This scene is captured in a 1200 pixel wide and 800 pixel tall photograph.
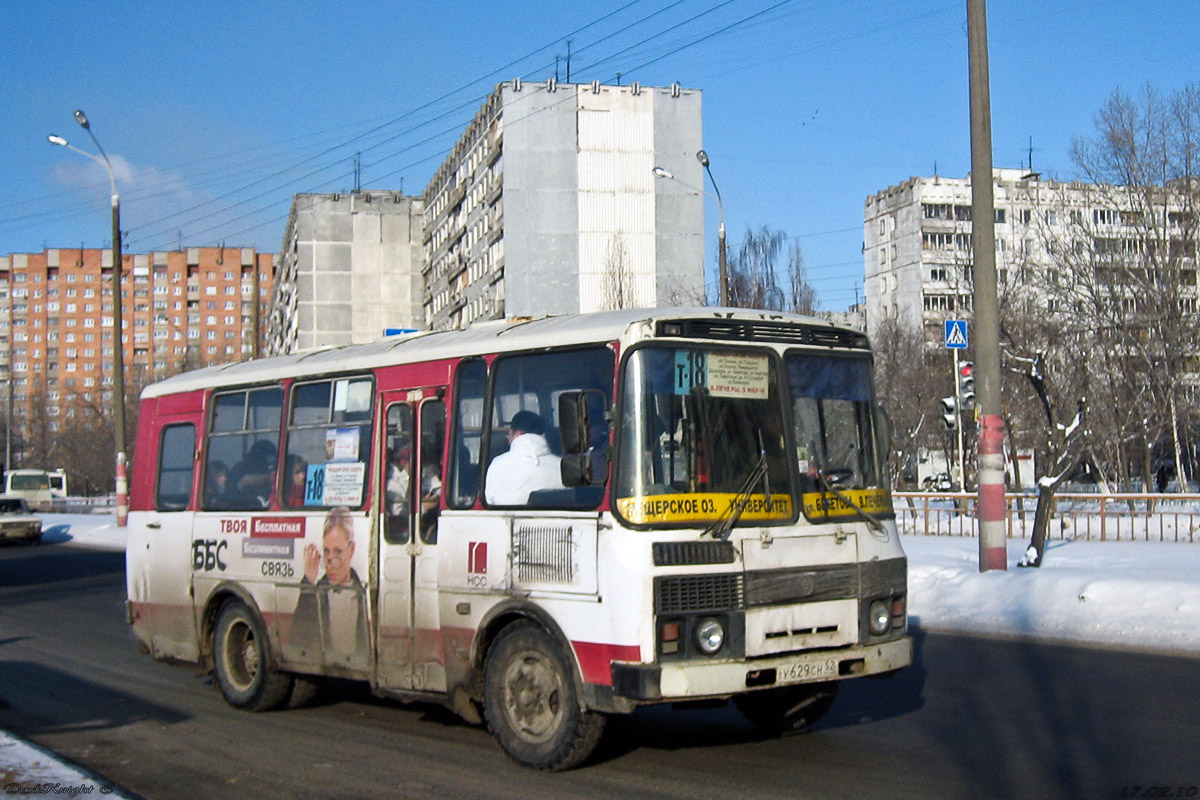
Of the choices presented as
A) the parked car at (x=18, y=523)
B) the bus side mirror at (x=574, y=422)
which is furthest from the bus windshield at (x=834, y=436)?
the parked car at (x=18, y=523)

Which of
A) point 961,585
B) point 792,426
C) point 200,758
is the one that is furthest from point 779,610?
point 961,585

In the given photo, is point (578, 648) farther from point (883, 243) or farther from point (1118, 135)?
point (883, 243)

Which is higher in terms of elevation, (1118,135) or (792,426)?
(1118,135)

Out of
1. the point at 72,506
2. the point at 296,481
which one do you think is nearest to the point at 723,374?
the point at 296,481

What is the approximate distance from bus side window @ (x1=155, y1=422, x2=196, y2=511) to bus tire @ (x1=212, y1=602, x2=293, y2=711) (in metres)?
1.22

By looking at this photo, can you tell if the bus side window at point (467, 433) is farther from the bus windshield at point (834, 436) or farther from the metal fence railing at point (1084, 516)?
the metal fence railing at point (1084, 516)

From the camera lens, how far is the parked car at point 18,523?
40750mm

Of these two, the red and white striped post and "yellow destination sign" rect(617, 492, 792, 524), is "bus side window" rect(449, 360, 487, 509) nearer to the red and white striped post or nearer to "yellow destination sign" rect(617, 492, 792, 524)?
"yellow destination sign" rect(617, 492, 792, 524)

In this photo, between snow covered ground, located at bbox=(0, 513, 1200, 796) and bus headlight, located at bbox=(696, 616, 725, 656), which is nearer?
bus headlight, located at bbox=(696, 616, 725, 656)

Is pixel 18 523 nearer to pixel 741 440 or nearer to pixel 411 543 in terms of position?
pixel 411 543

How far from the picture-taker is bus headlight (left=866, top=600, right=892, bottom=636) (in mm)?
7848

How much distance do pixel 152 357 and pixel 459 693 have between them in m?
176

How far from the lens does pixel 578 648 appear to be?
7242mm

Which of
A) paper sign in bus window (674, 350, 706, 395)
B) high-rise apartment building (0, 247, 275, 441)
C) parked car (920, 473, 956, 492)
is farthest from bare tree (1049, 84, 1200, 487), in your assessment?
high-rise apartment building (0, 247, 275, 441)
